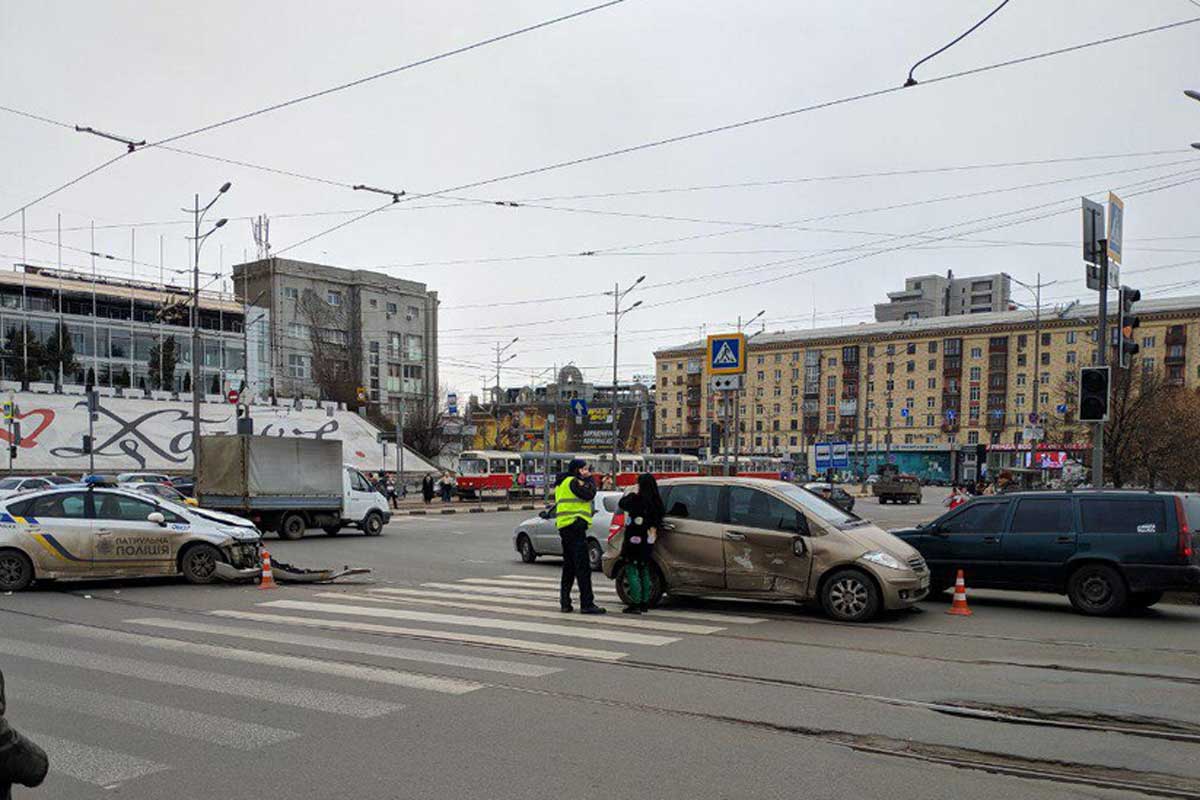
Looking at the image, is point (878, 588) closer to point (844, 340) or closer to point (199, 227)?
point (199, 227)

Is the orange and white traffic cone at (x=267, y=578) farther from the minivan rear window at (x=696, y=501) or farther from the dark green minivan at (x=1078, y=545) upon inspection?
the dark green minivan at (x=1078, y=545)

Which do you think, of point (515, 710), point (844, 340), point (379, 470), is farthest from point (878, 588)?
point (844, 340)

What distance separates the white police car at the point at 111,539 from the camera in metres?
13.6

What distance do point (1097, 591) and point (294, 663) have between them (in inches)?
391

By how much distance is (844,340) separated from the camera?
4557 inches

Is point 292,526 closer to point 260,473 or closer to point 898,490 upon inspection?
point 260,473

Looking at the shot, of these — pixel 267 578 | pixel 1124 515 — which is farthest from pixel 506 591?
pixel 1124 515

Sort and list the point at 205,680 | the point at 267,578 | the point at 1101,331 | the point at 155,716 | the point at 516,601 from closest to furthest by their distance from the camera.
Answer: the point at 155,716, the point at 205,680, the point at 516,601, the point at 267,578, the point at 1101,331

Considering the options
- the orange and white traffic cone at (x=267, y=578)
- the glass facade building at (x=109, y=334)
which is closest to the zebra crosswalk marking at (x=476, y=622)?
Result: the orange and white traffic cone at (x=267, y=578)

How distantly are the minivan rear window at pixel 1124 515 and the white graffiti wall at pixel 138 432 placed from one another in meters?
37.6

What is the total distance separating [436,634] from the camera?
10.2 meters

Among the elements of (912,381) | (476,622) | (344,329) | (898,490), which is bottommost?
(898,490)

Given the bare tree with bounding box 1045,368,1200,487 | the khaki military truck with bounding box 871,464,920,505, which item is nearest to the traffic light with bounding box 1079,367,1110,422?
the bare tree with bounding box 1045,368,1200,487

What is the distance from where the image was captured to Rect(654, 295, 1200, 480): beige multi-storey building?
96500 mm
